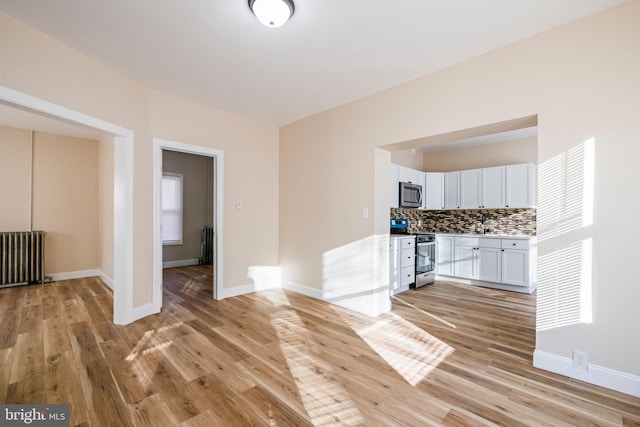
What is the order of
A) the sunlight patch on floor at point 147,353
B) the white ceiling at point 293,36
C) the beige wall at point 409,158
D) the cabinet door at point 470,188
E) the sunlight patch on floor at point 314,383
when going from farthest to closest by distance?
the beige wall at point 409,158, the cabinet door at point 470,188, the sunlight patch on floor at point 147,353, the white ceiling at point 293,36, the sunlight patch on floor at point 314,383

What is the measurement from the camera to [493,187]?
514 centimetres

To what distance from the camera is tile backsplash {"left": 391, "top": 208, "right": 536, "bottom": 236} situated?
510 cm

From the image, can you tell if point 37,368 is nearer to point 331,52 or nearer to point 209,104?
point 209,104

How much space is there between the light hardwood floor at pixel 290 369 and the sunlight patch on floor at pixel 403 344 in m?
0.01

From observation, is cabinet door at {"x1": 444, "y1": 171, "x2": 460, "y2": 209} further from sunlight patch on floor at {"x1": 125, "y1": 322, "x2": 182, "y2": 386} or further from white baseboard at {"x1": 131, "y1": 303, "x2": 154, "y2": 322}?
white baseboard at {"x1": 131, "y1": 303, "x2": 154, "y2": 322}

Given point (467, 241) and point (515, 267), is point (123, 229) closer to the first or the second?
point (467, 241)

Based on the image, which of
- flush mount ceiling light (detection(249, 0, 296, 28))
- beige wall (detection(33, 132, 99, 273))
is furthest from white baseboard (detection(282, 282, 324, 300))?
beige wall (detection(33, 132, 99, 273))

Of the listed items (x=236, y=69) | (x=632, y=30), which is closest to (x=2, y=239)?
(x=236, y=69)

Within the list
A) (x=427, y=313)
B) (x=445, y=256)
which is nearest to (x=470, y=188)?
(x=445, y=256)

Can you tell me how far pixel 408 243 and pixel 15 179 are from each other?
675cm

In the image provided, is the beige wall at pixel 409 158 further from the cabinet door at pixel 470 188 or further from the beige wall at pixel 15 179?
the beige wall at pixel 15 179

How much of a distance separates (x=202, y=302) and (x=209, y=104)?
278cm

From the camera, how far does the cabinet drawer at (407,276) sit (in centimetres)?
440

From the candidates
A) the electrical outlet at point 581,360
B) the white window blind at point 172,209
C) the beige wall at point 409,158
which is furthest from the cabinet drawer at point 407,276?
the white window blind at point 172,209
